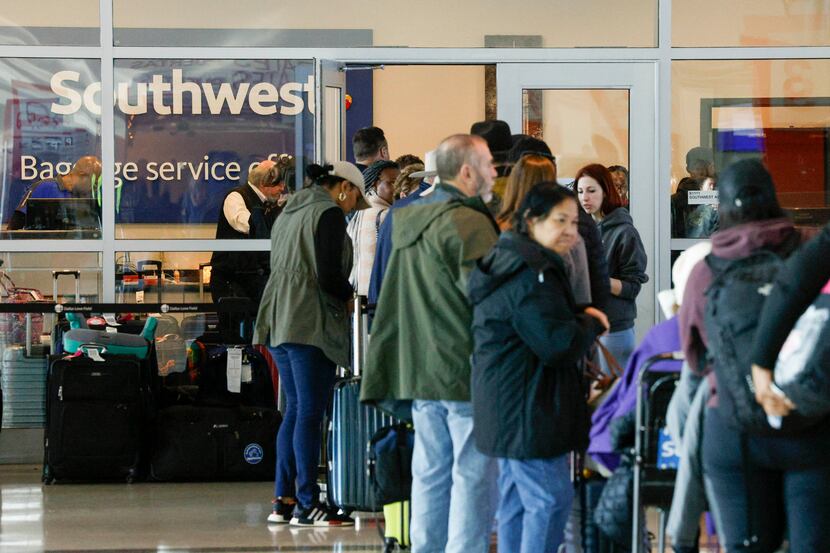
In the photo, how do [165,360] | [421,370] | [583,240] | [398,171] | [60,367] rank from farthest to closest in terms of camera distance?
1. [165,360]
2. [60,367]
3. [398,171]
4. [583,240]
5. [421,370]

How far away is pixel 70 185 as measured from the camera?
8.37 meters

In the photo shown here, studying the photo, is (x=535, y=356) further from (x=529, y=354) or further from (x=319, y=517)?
(x=319, y=517)

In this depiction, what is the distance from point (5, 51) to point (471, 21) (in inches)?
113

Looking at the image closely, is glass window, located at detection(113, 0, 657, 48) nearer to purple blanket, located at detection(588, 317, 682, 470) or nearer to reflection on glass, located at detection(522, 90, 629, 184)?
reflection on glass, located at detection(522, 90, 629, 184)

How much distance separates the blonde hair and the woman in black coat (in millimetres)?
535

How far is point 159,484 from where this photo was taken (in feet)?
25.1

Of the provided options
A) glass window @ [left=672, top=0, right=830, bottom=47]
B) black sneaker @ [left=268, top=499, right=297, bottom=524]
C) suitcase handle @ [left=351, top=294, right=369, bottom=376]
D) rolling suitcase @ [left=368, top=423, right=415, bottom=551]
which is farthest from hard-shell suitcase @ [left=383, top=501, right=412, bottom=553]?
glass window @ [left=672, top=0, right=830, bottom=47]

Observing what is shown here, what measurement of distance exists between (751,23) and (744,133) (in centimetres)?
71

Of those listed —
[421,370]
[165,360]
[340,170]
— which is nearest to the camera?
[421,370]

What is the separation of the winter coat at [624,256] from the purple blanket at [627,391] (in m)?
2.14

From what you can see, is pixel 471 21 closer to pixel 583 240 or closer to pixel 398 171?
pixel 398 171

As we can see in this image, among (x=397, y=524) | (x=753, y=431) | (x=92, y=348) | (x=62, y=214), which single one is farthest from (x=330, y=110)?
(x=753, y=431)

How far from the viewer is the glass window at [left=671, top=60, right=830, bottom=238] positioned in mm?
8297

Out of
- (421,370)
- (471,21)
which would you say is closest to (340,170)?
(421,370)
